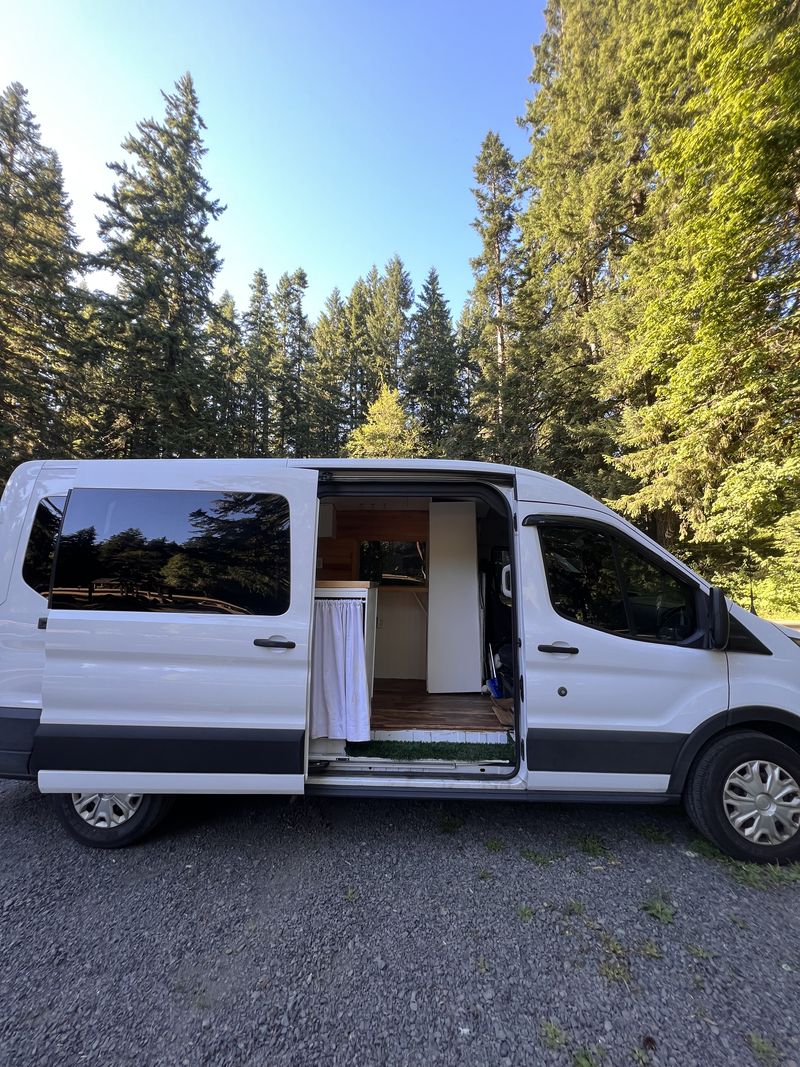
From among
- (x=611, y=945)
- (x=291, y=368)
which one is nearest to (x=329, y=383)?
(x=291, y=368)

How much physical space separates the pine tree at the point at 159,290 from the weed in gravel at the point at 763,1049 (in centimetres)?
1647

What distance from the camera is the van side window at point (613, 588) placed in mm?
2777

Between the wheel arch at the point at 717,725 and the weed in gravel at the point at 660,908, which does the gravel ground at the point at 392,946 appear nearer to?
the weed in gravel at the point at 660,908

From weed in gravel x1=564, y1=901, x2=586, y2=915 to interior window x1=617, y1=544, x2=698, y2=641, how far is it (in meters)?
1.41

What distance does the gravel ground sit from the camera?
1642mm

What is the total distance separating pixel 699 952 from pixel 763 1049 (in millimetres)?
423

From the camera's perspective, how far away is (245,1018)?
67.7 inches

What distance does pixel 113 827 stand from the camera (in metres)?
2.73

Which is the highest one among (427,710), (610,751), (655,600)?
(655,600)

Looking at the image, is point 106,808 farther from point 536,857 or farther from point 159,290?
point 159,290

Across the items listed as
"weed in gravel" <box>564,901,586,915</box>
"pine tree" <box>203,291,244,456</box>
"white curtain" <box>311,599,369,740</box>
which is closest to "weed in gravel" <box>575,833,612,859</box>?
"weed in gravel" <box>564,901,586,915</box>

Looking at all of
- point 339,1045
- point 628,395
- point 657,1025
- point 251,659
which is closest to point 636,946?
point 657,1025

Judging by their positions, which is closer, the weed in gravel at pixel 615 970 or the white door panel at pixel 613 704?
the weed in gravel at pixel 615 970

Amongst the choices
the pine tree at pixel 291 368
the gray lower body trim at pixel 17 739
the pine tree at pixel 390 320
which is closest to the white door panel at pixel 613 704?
the gray lower body trim at pixel 17 739
